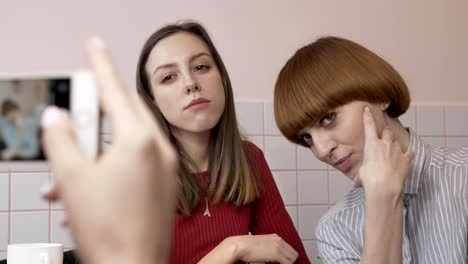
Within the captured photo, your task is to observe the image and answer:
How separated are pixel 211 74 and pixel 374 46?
0.92m

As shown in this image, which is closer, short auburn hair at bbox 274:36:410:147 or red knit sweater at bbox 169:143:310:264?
short auburn hair at bbox 274:36:410:147

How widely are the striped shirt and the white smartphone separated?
2.88 ft

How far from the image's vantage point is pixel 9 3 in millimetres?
1658

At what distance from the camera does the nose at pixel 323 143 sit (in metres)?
0.94

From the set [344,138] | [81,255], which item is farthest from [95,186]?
[344,138]

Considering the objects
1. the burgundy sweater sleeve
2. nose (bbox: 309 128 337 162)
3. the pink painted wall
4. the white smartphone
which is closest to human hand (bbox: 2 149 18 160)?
the white smartphone

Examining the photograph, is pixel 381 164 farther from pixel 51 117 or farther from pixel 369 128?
pixel 51 117

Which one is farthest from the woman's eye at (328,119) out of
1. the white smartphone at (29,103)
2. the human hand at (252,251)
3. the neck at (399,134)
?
the white smartphone at (29,103)

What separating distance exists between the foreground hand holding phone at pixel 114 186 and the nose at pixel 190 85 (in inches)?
34.8

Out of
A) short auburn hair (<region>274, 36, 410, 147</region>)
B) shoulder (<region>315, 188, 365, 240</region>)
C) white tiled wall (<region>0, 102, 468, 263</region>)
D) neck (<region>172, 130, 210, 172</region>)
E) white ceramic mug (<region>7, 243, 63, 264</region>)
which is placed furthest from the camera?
white tiled wall (<region>0, 102, 468, 263</region>)

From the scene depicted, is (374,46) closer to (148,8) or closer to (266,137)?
(266,137)

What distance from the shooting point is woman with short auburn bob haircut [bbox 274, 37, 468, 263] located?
2.86 ft

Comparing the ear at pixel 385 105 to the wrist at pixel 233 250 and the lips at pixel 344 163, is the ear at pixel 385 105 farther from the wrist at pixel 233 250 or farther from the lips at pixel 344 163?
the wrist at pixel 233 250

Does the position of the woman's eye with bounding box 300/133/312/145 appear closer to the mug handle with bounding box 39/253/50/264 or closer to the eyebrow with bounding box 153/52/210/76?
the eyebrow with bounding box 153/52/210/76
